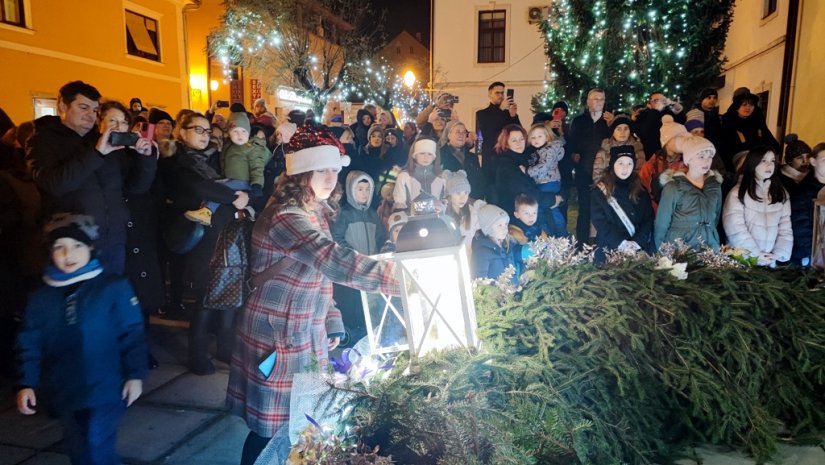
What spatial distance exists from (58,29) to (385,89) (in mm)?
23345

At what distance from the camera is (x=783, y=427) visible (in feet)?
10.4

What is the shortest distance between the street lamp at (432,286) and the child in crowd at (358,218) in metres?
3.37

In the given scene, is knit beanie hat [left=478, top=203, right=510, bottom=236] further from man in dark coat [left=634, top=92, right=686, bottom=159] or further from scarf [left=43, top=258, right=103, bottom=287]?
→ man in dark coat [left=634, top=92, right=686, bottom=159]

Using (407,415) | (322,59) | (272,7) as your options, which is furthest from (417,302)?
(322,59)

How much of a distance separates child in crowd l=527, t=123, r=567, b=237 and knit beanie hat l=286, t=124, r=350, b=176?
4.70 m

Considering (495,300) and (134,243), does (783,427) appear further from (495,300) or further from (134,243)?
(134,243)

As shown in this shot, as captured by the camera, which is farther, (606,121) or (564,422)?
(606,121)

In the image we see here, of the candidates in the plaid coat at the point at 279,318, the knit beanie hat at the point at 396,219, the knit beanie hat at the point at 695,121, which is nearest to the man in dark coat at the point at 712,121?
the knit beanie hat at the point at 695,121

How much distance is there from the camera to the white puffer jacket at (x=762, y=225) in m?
5.38

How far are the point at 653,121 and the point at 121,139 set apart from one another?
24.0ft

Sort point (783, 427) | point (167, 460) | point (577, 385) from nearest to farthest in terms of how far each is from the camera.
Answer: point (577, 385), point (783, 427), point (167, 460)

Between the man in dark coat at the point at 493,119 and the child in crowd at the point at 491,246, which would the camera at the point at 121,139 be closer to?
the child in crowd at the point at 491,246

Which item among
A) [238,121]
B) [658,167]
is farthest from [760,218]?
[238,121]

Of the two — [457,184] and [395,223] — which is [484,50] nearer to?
[457,184]
